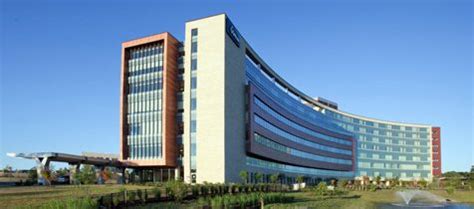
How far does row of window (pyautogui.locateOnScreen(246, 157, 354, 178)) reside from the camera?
318ft

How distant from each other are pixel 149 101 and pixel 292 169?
48322mm

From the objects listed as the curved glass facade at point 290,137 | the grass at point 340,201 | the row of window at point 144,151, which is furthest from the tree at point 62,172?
the grass at point 340,201

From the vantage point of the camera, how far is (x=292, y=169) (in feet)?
403

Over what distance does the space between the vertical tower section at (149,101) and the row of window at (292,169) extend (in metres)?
17.2

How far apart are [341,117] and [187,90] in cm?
10182

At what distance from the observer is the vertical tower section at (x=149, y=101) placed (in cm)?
8675

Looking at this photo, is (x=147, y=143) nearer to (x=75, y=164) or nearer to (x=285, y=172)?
(x=75, y=164)

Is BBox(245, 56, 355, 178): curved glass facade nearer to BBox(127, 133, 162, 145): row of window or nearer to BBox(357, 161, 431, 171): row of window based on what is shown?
BBox(357, 161, 431, 171): row of window

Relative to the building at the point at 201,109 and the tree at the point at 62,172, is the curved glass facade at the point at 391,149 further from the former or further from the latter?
the tree at the point at 62,172

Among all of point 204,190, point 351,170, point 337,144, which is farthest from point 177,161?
point 351,170

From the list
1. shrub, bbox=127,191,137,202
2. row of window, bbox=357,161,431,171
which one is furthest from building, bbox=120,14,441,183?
row of window, bbox=357,161,431,171

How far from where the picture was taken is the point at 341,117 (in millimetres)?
174625

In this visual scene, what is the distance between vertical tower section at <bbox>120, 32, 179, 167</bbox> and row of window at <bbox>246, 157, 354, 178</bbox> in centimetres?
1720

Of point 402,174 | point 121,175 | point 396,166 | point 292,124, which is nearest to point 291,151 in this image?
point 292,124
